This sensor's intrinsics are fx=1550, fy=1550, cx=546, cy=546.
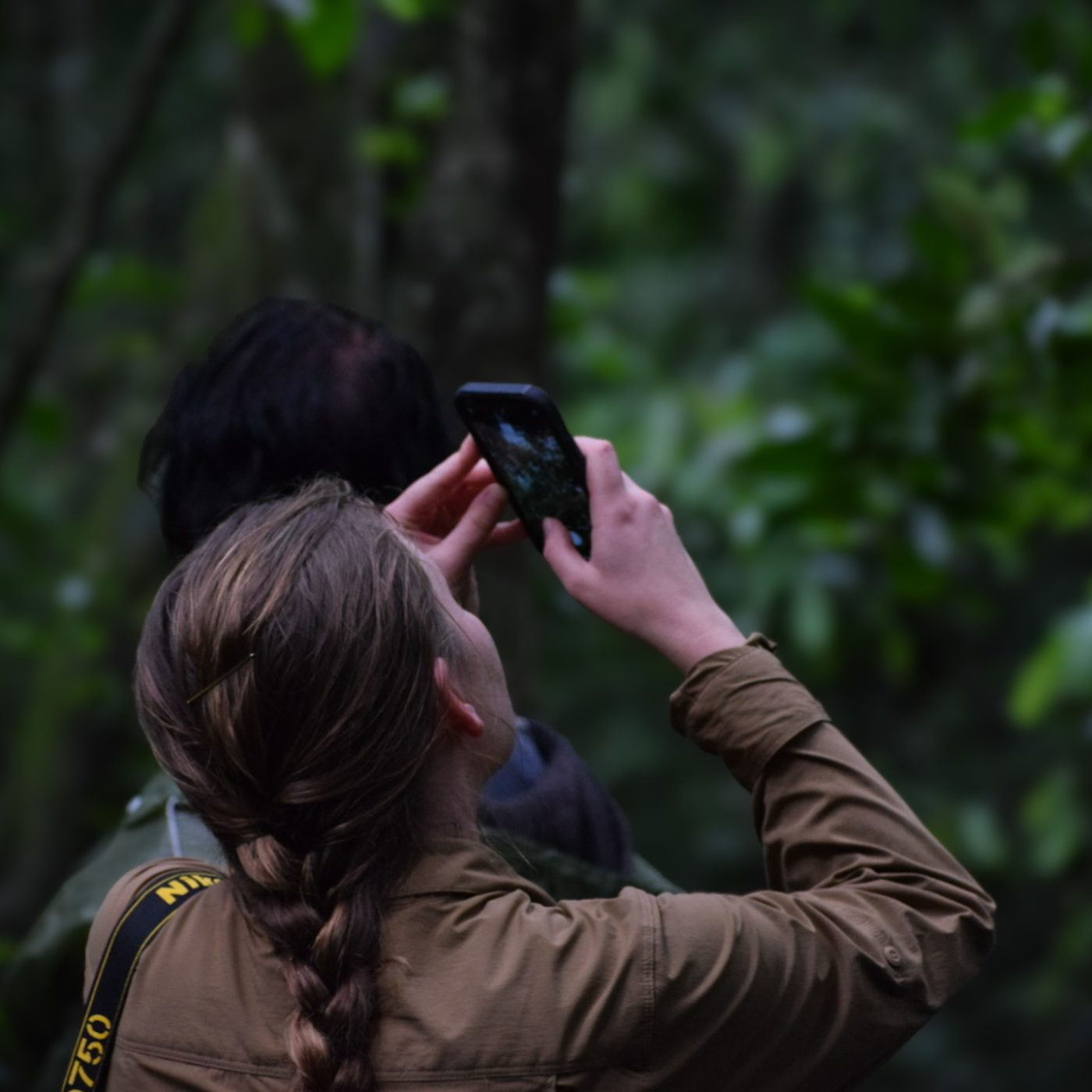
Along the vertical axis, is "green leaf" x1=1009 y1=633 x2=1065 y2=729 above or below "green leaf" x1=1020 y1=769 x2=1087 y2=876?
above

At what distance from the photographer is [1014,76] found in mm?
7270

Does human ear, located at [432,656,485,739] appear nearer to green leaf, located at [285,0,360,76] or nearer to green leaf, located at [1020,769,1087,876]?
green leaf, located at [285,0,360,76]

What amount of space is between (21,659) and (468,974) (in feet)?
17.5

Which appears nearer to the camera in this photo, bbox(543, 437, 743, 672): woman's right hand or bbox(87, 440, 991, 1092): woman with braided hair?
bbox(87, 440, 991, 1092): woman with braided hair

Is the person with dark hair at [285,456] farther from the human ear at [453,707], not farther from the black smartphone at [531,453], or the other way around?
the human ear at [453,707]

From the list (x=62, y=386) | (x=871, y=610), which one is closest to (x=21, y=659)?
(x=62, y=386)

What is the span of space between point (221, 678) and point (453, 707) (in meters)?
0.18

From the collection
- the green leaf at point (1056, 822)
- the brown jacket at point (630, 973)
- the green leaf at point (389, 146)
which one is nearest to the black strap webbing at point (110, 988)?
the brown jacket at point (630, 973)

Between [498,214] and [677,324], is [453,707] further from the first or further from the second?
[677,324]

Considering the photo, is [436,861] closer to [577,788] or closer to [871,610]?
[577,788]

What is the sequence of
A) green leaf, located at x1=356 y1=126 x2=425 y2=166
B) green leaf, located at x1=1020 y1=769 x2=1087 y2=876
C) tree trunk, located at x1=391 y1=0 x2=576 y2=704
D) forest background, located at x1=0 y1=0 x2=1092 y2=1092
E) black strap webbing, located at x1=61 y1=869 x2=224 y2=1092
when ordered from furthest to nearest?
green leaf, located at x1=1020 y1=769 x2=1087 y2=876
green leaf, located at x1=356 y1=126 x2=425 y2=166
forest background, located at x1=0 y1=0 x2=1092 y2=1092
tree trunk, located at x1=391 y1=0 x2=576 y2=704
black strap webbing, located at x1=61 y1=869 x2=224 y2=1092

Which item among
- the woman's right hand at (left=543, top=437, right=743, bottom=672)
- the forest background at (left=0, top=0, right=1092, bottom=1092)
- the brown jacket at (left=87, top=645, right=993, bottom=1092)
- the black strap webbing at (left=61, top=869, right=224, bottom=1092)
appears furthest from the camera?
the forest background at (left=0, top=0, right=1092, bottom=1092)

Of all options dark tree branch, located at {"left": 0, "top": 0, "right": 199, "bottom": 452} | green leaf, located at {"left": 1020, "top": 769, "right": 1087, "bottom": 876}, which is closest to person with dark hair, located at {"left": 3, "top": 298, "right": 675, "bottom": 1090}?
dark tree branch, located at {"left": 0, "top": 0, "right": 199, "bottom": 452}

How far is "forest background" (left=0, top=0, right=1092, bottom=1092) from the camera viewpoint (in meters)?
2.89
